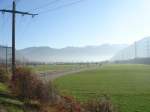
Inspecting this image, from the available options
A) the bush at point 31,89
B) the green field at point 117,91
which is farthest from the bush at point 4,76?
the bush at point 31,89

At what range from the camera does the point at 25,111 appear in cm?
1777

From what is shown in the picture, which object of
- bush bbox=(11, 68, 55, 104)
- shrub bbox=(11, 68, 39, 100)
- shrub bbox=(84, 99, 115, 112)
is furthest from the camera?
shrub bbox=(11, 68, 39, 100)

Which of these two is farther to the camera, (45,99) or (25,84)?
(25,84)

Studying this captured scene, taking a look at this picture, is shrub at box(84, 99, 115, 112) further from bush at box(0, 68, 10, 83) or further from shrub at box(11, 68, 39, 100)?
bush at box(0, 68, 10, 83)

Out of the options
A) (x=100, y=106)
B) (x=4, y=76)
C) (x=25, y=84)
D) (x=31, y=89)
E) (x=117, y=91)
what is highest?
(x=4, y=76)

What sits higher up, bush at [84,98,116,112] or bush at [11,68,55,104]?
bush at [11,68,55,104]

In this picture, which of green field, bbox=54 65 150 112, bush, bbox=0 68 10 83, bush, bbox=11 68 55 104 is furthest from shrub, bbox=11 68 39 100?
bush, bbox=0 68 10 83

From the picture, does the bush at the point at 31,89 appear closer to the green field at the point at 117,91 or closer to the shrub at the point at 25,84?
the shrub at the point at 25,84

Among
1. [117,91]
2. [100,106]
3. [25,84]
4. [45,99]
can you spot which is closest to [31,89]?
[25,84]

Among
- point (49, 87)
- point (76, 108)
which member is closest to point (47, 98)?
point (49, 87)

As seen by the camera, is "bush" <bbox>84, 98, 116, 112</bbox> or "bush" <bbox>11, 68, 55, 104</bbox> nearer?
"bush" <bbox>84, 98, 116, 112</bbox>

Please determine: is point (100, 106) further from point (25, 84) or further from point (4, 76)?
point (4, 76)

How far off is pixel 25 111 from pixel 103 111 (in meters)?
4.33

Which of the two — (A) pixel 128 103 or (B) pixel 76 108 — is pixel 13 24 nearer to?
(A) pixel 128 103
